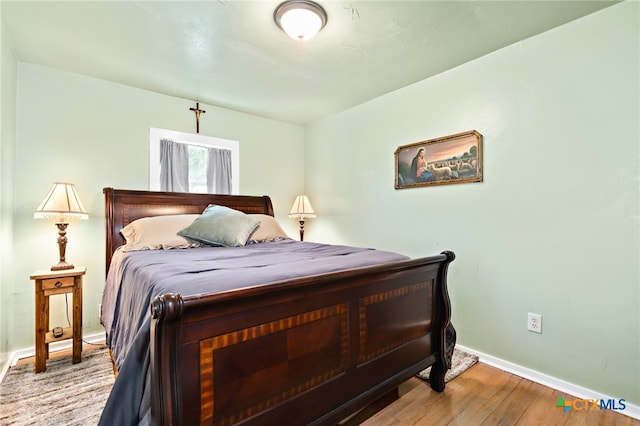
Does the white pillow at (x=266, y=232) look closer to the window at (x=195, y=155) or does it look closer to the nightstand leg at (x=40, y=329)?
the window at (x=195, y=155)

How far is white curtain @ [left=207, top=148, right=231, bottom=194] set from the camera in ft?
11.7

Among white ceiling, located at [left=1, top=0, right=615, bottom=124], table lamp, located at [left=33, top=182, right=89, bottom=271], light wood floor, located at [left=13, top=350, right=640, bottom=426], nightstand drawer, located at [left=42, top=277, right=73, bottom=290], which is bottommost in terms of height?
light wood floor, located at [left=13, top=350, right=640, bottom=426]

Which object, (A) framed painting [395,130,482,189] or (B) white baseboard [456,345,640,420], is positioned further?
(A) framed painting [395,130,482,189]

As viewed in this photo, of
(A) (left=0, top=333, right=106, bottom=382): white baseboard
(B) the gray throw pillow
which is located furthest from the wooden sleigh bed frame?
(A) (left=0, top=333, right=106, bottom=382): white baseboard

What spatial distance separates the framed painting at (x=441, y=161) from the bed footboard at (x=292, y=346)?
1018mm

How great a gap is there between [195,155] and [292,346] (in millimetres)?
2788

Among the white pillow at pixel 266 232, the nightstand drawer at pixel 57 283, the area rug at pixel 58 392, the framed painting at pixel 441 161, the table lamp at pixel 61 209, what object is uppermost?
the framed painting at pixel 441 161

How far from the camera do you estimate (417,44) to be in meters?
2.29

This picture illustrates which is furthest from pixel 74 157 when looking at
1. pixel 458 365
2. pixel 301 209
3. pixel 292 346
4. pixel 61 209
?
pixel 458 365

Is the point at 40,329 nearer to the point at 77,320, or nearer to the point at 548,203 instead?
the point at 77,320

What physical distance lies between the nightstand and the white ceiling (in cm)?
172

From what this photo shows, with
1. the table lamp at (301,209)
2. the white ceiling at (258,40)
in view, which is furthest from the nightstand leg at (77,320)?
the table lamp at (301,209)

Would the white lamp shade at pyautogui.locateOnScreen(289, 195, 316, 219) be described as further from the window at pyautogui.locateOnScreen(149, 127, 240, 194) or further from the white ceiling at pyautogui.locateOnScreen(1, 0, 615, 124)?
the white ceiling at pyautogui.locateOnScreen(1, 0, 615, 124)

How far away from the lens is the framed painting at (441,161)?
99.9 inches
